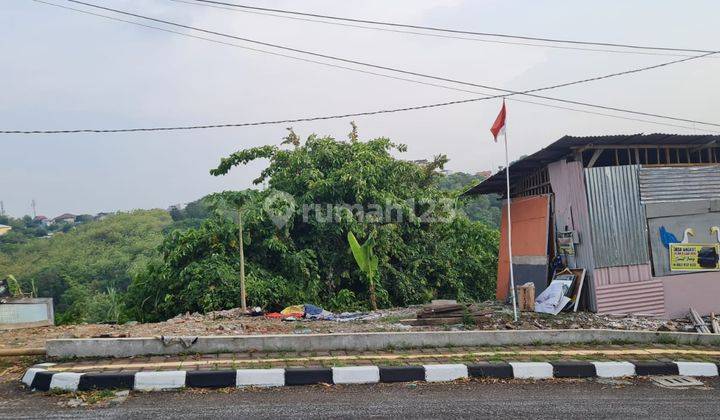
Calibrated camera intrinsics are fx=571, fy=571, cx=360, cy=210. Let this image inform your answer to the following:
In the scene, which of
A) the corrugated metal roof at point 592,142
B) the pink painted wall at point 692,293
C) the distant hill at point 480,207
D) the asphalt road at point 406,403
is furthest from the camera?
the distant hill at point 480,207

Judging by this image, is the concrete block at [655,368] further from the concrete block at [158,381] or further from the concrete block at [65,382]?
the concrete block at [65,382]

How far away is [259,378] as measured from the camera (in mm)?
6113

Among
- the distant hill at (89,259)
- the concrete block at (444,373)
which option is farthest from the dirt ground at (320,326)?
the distant hill at (89,259)

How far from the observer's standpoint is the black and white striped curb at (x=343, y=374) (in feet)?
19.5

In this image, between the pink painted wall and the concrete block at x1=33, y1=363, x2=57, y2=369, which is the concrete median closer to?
the concrete block at x1=33, y1=363, x2=57, y2=369

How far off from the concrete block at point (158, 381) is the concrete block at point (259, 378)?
0.59 metres

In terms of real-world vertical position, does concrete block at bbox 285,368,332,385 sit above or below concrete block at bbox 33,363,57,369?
below

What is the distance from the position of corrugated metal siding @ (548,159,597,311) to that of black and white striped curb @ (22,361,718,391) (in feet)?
12.3

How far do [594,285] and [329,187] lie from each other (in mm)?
7229

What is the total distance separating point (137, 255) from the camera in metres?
38.8

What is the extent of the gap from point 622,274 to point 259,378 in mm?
7552

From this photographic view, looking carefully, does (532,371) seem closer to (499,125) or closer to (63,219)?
(499,125)

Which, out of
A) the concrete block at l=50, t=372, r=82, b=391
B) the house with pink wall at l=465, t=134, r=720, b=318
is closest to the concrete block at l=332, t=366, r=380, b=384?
the concrete block at l=50, t=372, r=82, b=391

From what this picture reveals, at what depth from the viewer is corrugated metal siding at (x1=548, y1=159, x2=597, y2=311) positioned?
10.6 m
